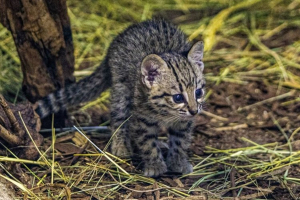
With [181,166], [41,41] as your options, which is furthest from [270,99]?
[41,41]

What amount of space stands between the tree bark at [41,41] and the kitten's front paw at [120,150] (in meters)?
0.96

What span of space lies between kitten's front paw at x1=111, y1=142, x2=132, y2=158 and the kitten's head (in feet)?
2.46

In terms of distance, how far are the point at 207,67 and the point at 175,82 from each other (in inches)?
115

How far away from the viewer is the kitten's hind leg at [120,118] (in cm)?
620

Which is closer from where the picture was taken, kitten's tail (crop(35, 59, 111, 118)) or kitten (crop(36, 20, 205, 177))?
kitten (crop(36, 20, 205, 177))

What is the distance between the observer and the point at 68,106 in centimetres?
664

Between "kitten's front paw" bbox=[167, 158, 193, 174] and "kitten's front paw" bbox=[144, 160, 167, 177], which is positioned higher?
"kitten's front paw" bbox=[144, 160, 167, 177]

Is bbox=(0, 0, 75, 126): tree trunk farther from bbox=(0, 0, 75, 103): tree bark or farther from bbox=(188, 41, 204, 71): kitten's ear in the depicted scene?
bbox=(188, 41, 204, 71): kitten's ear

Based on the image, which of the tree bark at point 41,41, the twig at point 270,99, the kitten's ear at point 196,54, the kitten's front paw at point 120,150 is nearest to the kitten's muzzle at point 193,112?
the kitten's ear at point 196,54

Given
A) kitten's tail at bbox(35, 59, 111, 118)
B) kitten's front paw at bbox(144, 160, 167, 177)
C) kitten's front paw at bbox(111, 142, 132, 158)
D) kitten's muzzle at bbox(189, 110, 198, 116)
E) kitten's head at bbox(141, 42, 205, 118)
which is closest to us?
kitten's muzzle at bbox(189, 110, 198, 116)

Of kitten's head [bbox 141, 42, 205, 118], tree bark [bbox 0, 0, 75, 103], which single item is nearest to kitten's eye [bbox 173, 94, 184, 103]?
kitten's head [bbox 141, 42, 205, 118]

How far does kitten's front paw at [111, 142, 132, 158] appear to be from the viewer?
6.16m

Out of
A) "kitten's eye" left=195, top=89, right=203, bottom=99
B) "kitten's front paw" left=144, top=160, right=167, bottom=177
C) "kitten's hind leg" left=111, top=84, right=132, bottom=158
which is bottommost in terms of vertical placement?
"kitten's front paw" left=144, top=160, right=167, bottom=177

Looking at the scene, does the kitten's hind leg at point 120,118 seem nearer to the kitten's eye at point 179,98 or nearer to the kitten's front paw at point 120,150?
the kitten's front paw at point 120,150
